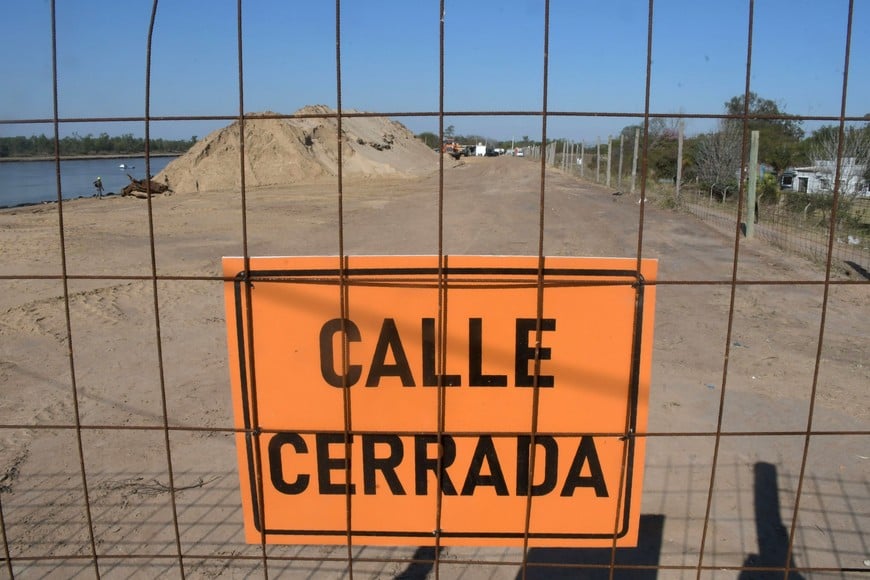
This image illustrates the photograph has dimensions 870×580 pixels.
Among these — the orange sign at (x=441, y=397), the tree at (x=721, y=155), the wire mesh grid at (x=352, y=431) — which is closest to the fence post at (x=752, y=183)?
the tree at (x=721, y=155)

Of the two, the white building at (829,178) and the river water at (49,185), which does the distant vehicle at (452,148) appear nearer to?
the white building at (829,178)

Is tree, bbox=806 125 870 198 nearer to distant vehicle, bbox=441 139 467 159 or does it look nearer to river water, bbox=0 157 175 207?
distant vehicle, bbox=441 139 467 159

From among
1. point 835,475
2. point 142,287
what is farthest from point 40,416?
point 835,475

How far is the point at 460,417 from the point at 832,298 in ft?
33.8

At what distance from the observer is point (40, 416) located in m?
6.04

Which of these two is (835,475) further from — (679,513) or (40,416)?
(40,416)

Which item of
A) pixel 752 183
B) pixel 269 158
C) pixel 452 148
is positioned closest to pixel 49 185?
pixel 269 158

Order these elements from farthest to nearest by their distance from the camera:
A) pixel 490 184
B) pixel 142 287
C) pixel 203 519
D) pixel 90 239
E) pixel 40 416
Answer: pixel 490 184
pixel 90 239
pixel 142 287
pixel 40 416
pixel 203 519

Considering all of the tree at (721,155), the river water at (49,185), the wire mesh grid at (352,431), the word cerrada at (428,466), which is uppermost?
the tree at (721,155)

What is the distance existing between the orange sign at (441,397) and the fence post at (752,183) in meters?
13.3

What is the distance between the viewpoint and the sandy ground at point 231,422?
3.93 metres

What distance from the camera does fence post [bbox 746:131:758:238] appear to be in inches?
554

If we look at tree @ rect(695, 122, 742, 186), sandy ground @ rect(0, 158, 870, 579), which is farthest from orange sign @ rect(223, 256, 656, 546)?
tree @ rect(695, 122, 742, 186)

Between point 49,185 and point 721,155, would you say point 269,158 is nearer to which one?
point 49,185
